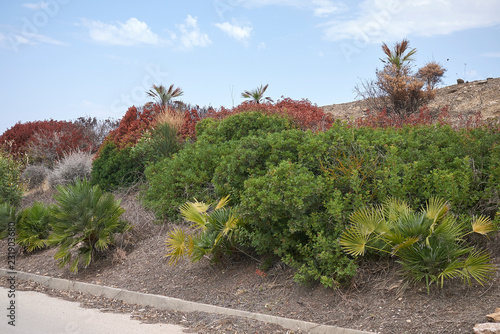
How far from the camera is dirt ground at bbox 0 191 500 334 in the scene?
213 inches

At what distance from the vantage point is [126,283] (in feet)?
26.7

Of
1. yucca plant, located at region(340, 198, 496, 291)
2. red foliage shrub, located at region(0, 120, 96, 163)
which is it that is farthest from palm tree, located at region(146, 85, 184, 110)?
yucca plant, located at region(340, 198, 496, 291)

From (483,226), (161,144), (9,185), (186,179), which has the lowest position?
(483,226)

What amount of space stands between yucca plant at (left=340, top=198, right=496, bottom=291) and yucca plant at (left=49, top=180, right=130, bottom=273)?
505 cm

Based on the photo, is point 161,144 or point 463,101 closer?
point 161,144

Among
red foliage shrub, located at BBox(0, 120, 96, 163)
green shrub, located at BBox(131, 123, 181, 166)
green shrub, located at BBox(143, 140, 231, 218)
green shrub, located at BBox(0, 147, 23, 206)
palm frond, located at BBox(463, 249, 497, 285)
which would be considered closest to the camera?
palm frond, located at BBox(463, 249, 497, 285)

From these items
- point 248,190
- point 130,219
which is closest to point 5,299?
point 130,219

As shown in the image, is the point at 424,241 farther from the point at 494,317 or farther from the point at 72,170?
the point at 72,170

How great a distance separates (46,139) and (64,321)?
54.9ft

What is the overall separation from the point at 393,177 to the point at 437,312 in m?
1.92

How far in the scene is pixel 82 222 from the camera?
8.91m

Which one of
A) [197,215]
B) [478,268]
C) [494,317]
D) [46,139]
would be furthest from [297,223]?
[46,139]

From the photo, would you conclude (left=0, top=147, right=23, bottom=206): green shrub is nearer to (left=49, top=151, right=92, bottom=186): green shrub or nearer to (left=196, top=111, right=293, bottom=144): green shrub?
(left=49, top=151, right=92, bottom=186): green shrub

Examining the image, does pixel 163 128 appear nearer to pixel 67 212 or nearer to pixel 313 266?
pixel 67 212
